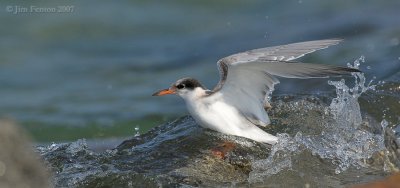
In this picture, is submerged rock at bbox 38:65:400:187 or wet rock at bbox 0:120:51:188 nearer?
wet rock at bbox 0:120:51:188

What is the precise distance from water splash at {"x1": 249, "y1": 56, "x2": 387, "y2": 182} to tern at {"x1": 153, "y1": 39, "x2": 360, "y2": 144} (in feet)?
0.74

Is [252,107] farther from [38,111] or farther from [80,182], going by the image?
[38,111]

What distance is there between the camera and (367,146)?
7180 millimetres

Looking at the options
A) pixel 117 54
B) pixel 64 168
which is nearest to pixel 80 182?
pixel 64 168

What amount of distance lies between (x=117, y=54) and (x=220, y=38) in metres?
1.71

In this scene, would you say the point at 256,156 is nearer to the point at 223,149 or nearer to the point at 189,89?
the point at 223,149

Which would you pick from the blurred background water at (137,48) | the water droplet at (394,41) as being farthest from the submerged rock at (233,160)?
the water droplet at (394,41)

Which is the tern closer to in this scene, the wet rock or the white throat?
the white throat

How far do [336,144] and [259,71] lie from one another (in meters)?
0.91

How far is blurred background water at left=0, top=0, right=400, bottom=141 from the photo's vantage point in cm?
1223

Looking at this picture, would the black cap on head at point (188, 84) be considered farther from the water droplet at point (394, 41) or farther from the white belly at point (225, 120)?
the water droplet at point (394, 41)

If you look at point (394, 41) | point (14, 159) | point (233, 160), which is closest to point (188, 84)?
point (233, 160)

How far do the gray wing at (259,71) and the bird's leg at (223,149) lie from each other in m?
0.29

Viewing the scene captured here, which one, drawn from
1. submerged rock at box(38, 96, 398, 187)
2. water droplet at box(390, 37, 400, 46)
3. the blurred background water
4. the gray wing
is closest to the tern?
the gray wing
